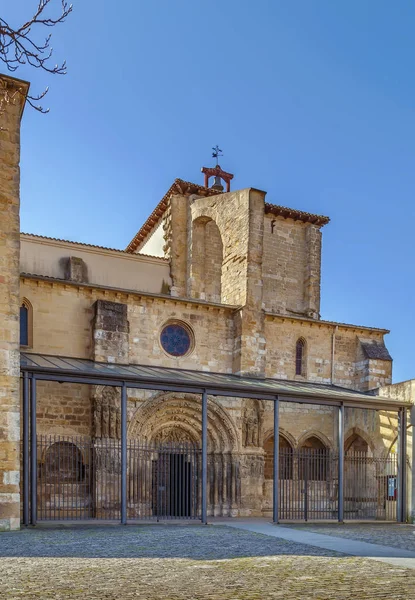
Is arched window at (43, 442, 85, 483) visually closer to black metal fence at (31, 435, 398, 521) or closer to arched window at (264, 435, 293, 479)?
black metal fence at (31, 435, 398, 521)

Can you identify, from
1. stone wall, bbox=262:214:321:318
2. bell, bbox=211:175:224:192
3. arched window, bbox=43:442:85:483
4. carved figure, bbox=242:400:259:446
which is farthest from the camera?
bell, bbox=211:175:224:192

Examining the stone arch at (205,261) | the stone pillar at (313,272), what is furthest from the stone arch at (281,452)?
the stone pillar at (313,272)

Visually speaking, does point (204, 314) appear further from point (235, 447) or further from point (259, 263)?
point (235, 447)

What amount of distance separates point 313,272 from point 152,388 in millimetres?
13554

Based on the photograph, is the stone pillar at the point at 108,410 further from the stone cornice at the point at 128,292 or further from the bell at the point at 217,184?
the bell at the point at 217,184

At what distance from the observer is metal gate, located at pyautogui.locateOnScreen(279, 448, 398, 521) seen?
1767 centimetres

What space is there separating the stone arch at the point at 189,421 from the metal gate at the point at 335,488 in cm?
190

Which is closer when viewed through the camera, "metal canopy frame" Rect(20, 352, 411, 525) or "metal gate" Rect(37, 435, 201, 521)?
"metal canopy frame" Rect(20, 352, 411, 525)

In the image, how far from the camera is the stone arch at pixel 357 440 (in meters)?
20.2

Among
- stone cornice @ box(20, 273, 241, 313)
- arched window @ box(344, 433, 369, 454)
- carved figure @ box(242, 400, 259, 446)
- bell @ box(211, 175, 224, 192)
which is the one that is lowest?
arched window @ box(344, 433, 369, 454)

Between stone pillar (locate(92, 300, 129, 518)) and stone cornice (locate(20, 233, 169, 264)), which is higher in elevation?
stone cornice (locate(20, 233, 169, 264))

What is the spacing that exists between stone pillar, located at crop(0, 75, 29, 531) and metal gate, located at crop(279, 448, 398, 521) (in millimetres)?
7856

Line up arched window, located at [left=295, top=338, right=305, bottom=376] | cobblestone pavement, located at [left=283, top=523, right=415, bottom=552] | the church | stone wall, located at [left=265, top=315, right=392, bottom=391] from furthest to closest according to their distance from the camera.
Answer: arched window, located at [left=295, top=338, right=305, bottom=376]
stone wall, located at [left=265, top=315, right=392, bottom=391]
the church
cobblestone pavement, located at [left=283, top=523, right=415, bottom=552]

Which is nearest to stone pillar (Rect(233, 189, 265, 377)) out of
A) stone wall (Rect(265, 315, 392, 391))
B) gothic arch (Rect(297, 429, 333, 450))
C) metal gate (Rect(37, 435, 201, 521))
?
stone wall (Rect(265, 315, 392, 391))
